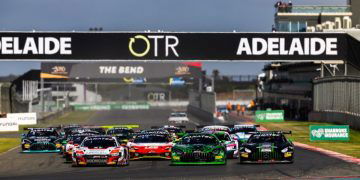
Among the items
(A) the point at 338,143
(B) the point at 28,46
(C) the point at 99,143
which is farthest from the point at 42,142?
(A) the point at 338,143

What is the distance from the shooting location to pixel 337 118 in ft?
186

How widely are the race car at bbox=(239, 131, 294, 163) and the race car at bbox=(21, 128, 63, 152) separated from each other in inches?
453

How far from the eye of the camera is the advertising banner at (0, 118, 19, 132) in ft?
192

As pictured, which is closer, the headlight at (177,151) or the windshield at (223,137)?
the headlight at (177,151)

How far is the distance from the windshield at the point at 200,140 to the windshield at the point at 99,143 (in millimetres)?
2422

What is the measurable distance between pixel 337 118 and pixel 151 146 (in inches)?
1185

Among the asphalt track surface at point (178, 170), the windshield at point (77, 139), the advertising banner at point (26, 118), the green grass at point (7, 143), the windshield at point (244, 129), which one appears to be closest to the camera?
the asphalt track surface at point (178, 170)

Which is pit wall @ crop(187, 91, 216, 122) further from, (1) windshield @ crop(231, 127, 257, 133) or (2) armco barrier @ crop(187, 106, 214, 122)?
(1) windshield @ crop(231, 127, 257, 133)

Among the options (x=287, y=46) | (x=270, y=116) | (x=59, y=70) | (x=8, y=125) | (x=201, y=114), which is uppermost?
(x=59, y=70)

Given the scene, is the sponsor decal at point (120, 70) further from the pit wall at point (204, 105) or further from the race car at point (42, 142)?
the race car at point (42, 142)

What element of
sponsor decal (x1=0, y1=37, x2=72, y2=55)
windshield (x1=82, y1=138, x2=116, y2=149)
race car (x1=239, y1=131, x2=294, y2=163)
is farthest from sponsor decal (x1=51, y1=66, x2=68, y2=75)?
race car (x1=239, y1=131, x2=294, y2=163)

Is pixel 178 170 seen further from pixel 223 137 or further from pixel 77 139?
pixel 77 139

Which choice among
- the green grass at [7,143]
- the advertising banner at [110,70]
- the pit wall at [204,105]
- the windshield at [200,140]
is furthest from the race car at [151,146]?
the advertising banner at [110,70]

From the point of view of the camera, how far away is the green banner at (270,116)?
227ft
